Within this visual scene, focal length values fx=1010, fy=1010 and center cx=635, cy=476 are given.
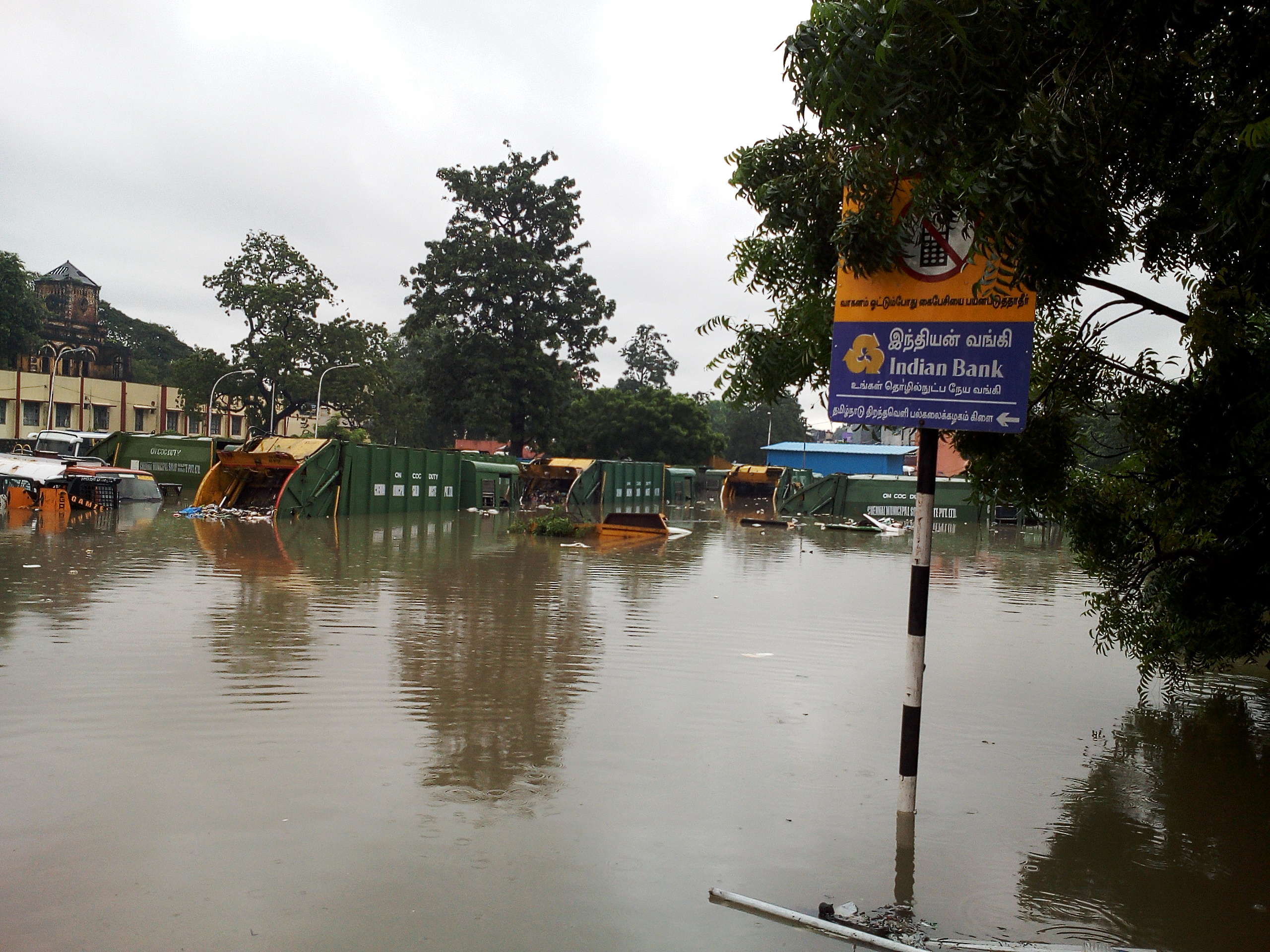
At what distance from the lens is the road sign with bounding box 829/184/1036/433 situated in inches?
173

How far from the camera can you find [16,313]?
63.9 metres

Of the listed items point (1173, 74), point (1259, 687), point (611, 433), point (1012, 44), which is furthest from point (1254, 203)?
point (611, 433)

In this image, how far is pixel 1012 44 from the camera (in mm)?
4418

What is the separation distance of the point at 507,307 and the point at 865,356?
5573 cm

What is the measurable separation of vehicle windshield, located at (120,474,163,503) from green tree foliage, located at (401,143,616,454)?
27.3 metres

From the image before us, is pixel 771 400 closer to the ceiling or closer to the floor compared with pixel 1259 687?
closer to the ceiling

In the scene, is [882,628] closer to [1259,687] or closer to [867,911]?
[1259,687]

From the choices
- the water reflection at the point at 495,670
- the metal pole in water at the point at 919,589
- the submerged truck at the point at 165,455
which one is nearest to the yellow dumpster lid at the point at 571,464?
the submerged truck at the point at 165,455

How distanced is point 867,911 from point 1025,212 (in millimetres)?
2921

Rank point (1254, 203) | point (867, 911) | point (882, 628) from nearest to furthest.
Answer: point (1254, 203) → point (867, 911) → point (882, 628)

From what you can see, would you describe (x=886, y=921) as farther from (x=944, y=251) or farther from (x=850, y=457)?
(x=850, y=457)

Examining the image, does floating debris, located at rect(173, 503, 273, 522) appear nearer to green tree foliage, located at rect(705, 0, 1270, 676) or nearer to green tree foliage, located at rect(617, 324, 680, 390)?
green tree foliage, located at rect(705, 0, 1270, 676)

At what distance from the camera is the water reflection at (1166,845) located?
13.4 ft

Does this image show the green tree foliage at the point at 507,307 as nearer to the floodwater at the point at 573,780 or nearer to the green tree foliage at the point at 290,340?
the green tree foliage at the point at 290,340
